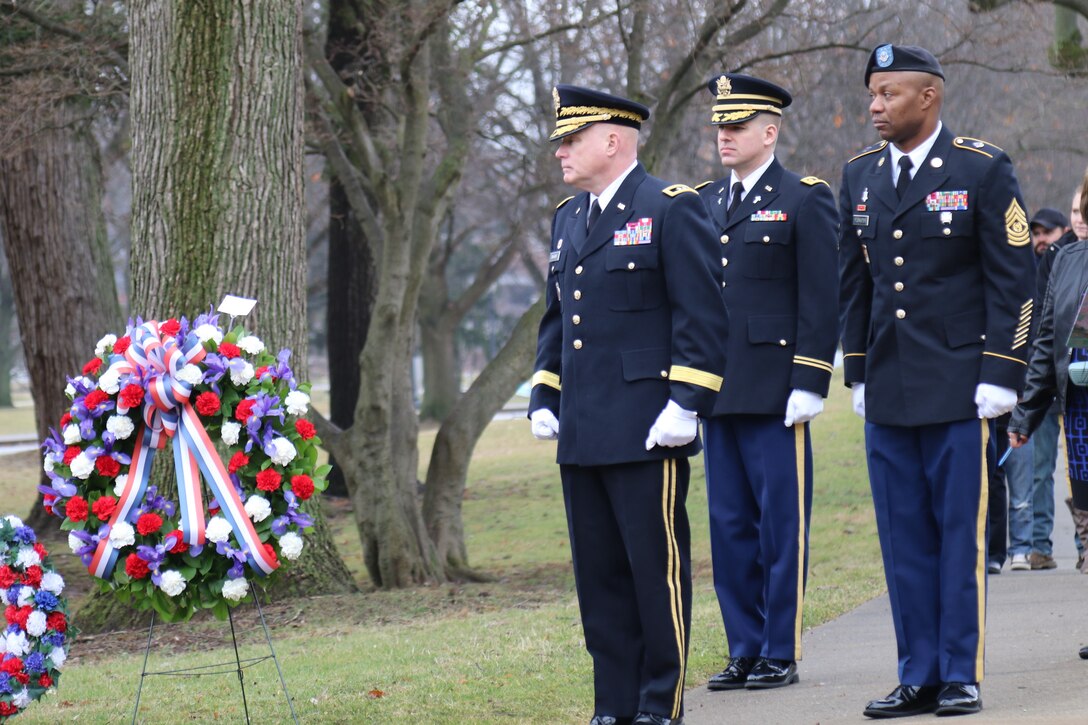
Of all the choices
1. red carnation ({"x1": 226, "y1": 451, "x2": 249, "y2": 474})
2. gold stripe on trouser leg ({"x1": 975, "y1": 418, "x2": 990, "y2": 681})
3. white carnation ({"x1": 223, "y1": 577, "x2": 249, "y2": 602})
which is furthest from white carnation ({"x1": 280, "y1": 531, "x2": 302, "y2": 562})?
gold stripe on trouser leg ({"x1": 975, "y1": 418, "x2": 990, "y2": 681})

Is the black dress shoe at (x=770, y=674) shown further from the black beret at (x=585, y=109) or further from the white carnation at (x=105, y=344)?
the white carnation at (x=105, y=344)

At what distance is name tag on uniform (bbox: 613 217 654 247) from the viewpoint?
5.04 metres

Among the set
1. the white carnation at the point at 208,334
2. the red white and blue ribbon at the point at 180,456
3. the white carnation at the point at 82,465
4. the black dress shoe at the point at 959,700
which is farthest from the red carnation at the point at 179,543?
the black dress shoe at the point at 959,700

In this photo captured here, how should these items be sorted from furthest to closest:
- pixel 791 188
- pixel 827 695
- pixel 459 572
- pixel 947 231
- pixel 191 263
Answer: pixel 459 572 → pixel 191 263 → pixel 791 188 → pixel 827 695 → pixel 947 231

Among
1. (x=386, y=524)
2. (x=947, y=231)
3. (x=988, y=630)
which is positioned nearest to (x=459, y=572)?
(x=386, y=524)

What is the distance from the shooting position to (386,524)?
11.9 metres

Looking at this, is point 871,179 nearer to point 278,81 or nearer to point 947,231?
point 947,231

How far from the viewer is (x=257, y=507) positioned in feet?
17.3

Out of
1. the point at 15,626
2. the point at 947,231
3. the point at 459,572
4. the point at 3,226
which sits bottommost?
the point at 459,572

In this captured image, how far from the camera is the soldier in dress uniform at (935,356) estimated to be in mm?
5230

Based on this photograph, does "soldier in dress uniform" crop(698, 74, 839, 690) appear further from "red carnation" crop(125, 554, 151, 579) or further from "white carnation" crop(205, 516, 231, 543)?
"red carnation" crop(125, 554, 151, 579)

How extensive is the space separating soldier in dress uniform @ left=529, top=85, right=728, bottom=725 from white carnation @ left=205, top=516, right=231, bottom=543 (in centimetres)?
122

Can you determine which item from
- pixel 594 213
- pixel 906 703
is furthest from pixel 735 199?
pixel 906 703

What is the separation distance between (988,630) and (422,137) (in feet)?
22.7
